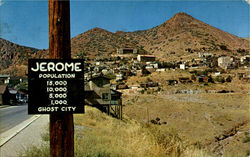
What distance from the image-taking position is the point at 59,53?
2805mm

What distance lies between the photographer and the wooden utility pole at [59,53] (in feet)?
9.07

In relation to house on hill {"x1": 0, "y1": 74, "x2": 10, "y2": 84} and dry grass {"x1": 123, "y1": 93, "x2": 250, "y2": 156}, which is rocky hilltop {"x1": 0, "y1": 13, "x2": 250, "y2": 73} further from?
dry grass {"x1": 123, "y1": 93, "x2": 250, "y2": 156}

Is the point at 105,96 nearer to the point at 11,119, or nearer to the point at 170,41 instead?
the point at 11,119

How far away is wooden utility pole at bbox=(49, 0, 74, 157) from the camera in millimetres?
2766

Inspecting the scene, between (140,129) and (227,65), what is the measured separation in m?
65.9

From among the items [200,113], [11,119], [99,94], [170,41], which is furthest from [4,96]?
[170,41]

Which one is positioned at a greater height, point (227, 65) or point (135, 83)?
point (227, 65)

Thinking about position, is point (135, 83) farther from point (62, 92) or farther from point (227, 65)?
point (62, 92)

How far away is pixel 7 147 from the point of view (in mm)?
6066

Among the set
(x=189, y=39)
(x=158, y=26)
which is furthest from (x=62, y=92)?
(x=158, y=26)

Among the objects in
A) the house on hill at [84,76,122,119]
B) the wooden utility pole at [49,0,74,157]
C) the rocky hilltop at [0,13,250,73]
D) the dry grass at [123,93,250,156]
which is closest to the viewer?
the wooden utility pole at [49,0,74,157]

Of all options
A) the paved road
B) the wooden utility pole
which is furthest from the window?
the wooden utility pole

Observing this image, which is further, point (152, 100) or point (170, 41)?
point (170, 41)

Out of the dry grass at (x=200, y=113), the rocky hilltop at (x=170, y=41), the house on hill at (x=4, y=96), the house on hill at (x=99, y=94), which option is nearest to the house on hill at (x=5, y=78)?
the house on hill at (x=4, y=96)
